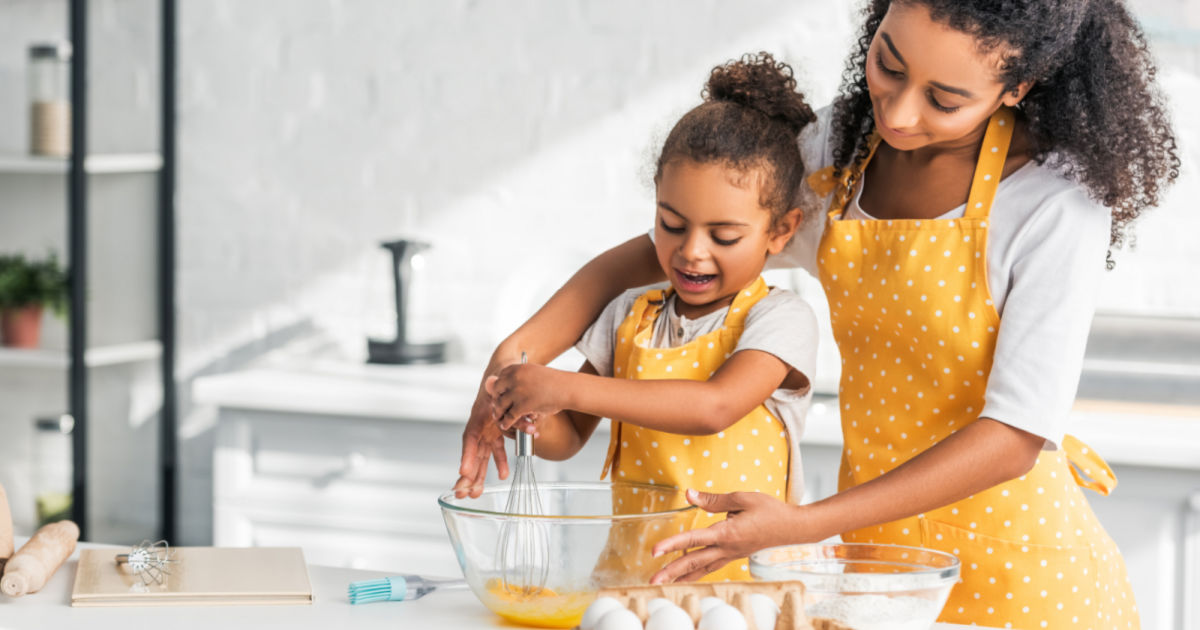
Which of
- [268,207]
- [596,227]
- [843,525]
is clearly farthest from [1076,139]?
[268,207]

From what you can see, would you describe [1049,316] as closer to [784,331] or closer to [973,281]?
[973,281]

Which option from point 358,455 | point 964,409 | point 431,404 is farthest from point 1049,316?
point 358,455

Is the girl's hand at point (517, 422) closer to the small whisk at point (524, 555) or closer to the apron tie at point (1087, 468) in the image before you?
the small whisk at point (524, 555)

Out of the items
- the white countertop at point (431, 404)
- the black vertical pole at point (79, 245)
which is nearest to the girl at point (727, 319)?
the white countertop at point (431, 404)

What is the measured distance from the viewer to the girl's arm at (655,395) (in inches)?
40.1

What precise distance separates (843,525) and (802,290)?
1428 millimetres

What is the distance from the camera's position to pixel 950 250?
113 cm

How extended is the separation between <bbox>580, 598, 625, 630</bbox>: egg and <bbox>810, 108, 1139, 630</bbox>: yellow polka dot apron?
47 centimetres

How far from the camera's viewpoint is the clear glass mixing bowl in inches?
37.5

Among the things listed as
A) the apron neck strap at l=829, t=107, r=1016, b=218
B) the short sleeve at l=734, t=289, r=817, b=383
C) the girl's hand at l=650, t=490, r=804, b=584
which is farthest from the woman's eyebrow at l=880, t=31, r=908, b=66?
the girl's hand at l=650, t=490, r=804, b=584

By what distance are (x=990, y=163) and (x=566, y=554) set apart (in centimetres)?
52

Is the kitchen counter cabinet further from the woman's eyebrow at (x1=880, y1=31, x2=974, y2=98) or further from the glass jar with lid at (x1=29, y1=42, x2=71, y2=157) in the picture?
the woman's eyebrow at (x1=880, y1=31, x2=974, y2=98)

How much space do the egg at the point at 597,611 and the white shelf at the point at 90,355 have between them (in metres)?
2.22

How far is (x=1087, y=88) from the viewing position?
1068 millimetres
